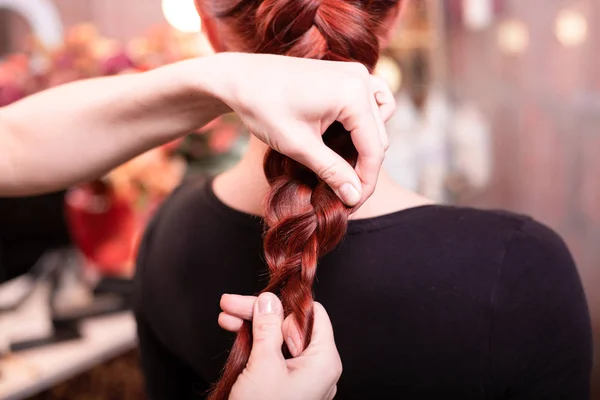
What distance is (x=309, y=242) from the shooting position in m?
0.49

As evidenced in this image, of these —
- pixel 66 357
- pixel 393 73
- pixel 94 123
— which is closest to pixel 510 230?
pixel 94 123

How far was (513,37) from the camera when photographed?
7.09 feet

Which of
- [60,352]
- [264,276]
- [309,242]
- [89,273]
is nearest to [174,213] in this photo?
[264,276]

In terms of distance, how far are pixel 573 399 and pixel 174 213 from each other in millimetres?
522

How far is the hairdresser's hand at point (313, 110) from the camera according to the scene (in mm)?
446

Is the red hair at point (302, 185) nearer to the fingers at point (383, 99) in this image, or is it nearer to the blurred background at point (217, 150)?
the fingers at point (383, 99)

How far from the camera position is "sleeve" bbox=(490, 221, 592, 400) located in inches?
22.2

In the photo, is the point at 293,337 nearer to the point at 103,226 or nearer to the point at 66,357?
the point at 66,357

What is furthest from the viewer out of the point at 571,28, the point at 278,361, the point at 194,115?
the point at 571,28

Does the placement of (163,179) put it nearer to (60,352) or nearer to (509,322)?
(60,352)

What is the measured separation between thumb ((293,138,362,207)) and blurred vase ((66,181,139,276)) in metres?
1.09

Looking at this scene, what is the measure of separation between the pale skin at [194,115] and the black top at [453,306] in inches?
5.2

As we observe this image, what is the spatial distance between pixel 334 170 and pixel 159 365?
53 cm

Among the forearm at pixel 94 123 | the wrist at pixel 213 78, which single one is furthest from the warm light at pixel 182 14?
the wrist at pixel 213 78
